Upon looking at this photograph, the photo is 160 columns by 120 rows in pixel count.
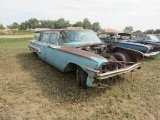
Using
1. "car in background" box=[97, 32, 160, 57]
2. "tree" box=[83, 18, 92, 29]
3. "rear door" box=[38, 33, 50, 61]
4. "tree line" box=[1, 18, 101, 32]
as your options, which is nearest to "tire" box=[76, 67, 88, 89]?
"rear door" box=[38, 33, 50, 61]

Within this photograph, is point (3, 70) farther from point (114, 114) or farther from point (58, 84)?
point (114, 114)

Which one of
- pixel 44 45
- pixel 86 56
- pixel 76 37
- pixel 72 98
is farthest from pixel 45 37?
pixel 72 98

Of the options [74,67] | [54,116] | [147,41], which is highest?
[147,41]

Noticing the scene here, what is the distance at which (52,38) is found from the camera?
17.4 feet

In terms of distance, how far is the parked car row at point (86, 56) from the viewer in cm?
331

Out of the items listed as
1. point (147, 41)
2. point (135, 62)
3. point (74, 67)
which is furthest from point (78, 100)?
point (147, 41)

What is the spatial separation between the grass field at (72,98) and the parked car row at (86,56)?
0.35 metres

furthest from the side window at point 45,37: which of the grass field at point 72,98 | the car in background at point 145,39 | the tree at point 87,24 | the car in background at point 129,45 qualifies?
the tree at point 87,24

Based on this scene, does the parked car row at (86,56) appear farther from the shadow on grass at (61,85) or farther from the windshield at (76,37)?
the shadow on grass at (61,85)

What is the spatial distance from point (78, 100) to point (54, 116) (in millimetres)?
701

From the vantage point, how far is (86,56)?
338cm

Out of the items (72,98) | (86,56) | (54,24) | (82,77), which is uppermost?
(54,24)

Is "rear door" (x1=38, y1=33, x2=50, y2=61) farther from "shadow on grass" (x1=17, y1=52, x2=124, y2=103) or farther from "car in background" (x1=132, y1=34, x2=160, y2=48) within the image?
"car in background" (x1=132, y1=34, x2=160, y2=48)

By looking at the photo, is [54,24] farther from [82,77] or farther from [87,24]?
[82,77]
